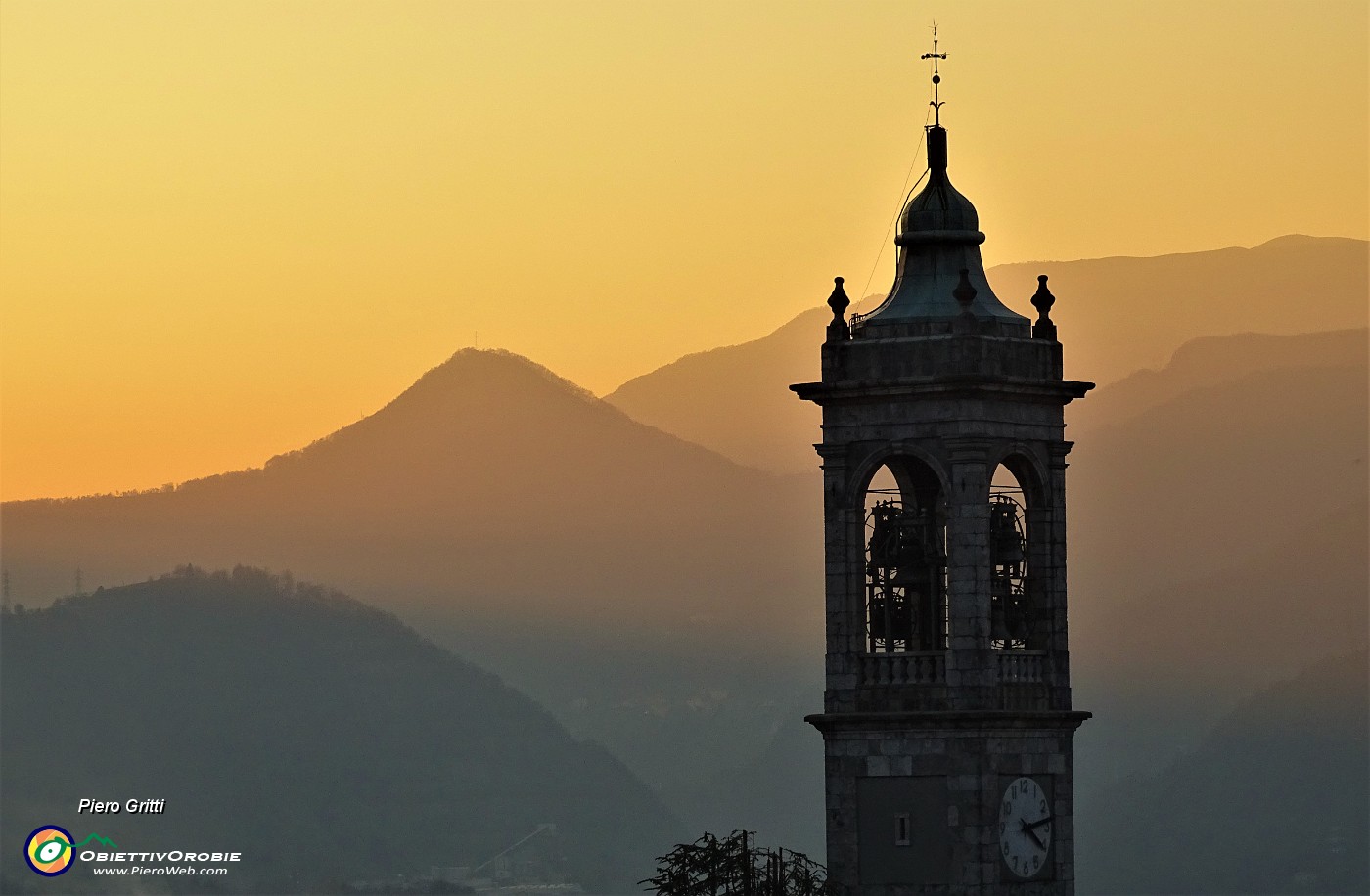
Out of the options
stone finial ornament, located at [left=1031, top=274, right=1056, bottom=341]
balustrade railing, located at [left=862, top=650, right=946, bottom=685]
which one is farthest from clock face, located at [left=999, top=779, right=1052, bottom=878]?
stone finial ornament, located at [left=1031, top=274, right=1056, bottom=341]

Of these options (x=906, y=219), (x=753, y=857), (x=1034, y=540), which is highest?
(x=906, y=219)

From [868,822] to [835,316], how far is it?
37.7 ft

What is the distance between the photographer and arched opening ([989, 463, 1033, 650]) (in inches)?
4193

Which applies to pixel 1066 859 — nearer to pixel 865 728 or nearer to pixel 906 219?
pixel 865 728

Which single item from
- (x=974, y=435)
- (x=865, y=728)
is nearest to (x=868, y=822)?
(x=865, y=728)

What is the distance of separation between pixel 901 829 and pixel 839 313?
11.8 metres

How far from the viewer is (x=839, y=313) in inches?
4200

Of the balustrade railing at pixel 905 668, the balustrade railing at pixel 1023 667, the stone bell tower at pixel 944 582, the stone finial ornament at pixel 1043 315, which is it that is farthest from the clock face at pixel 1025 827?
the stone finial ornament at pixel 1043 315

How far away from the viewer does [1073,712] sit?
356ft

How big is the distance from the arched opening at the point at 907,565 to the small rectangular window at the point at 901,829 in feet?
12.4

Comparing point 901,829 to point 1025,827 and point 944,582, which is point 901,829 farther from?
point 944,582

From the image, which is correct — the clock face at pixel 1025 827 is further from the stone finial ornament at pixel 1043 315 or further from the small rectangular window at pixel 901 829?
the stone finial ornament at pixel 1043 315

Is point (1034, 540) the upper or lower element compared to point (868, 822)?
upper

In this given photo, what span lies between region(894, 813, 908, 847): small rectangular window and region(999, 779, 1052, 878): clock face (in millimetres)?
2135
